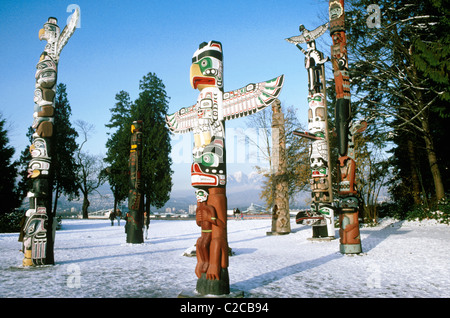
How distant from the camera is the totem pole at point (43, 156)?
7.66 m

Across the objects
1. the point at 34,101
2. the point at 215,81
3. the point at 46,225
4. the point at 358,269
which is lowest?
the point at 358,269

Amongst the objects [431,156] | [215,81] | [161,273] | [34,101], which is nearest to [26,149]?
[34,101]

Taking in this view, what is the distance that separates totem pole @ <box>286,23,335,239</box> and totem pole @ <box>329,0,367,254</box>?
1.52 meters

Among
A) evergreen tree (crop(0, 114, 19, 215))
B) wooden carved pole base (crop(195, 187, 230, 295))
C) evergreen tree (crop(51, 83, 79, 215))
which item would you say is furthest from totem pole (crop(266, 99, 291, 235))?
evergreen tree (crop(51, 83, 79, 215))

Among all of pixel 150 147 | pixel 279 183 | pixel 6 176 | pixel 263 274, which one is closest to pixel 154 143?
pixel 150 147

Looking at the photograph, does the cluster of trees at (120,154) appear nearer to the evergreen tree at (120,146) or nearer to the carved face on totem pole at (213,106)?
the evergreen tree at (120,146)

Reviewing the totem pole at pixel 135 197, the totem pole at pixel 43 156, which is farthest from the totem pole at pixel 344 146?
the totem pole at pixel 135 197

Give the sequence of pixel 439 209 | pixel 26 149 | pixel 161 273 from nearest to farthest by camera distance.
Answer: pixel 161 273
pixel 439 209
pixel 26 149

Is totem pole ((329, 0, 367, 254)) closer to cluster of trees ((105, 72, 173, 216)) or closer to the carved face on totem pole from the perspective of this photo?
the carved face on totem pole

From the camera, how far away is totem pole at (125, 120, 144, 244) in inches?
518

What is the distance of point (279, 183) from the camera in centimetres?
1595
